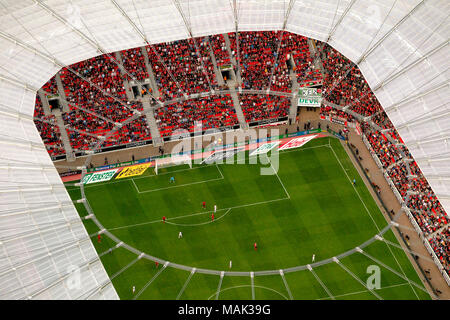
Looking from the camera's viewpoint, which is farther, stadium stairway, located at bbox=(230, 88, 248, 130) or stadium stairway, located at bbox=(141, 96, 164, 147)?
stadium stairway, located at bbox=(230, 88, 248, 130)

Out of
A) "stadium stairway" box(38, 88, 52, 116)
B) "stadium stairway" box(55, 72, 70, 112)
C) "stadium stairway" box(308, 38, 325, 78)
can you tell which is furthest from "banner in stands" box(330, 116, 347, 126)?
"stadium stairway" box(38, 88, 52, 116)

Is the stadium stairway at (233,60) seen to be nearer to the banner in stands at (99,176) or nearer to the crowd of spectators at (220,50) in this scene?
the crowd of spectators at (220,50)

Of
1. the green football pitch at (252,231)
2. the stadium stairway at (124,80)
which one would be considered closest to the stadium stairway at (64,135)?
the green football pitch at (252,231)

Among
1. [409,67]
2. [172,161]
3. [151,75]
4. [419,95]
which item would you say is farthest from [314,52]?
[419,95]

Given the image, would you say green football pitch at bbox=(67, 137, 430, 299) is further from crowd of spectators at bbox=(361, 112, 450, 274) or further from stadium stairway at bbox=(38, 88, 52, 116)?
stadium stairway at bbox=(38, 88, 52, 116)

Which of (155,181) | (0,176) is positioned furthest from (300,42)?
(0,176)
